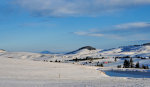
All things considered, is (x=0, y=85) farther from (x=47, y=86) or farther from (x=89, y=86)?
(x=89, y=86)

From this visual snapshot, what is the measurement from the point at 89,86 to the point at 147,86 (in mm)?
5535

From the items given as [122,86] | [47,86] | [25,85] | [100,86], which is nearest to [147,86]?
[122,86]

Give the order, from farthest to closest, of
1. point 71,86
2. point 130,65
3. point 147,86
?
point 130,65 < point 71,86 < point 147,86

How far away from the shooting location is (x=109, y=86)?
21625mm

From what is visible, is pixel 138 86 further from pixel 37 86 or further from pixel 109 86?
pixel 37 86

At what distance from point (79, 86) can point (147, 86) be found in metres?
6.56

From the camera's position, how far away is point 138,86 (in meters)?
21.2

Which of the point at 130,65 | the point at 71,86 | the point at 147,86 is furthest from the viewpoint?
the point at 130,65

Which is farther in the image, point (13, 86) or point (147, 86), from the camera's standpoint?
point (13, 86)

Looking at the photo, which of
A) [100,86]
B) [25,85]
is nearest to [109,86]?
[100,86]

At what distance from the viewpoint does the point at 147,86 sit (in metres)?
20.9

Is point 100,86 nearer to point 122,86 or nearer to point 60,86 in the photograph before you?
point 122,86

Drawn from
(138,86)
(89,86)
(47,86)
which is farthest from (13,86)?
(138,86)

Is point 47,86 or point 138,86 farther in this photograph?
point 47,86
